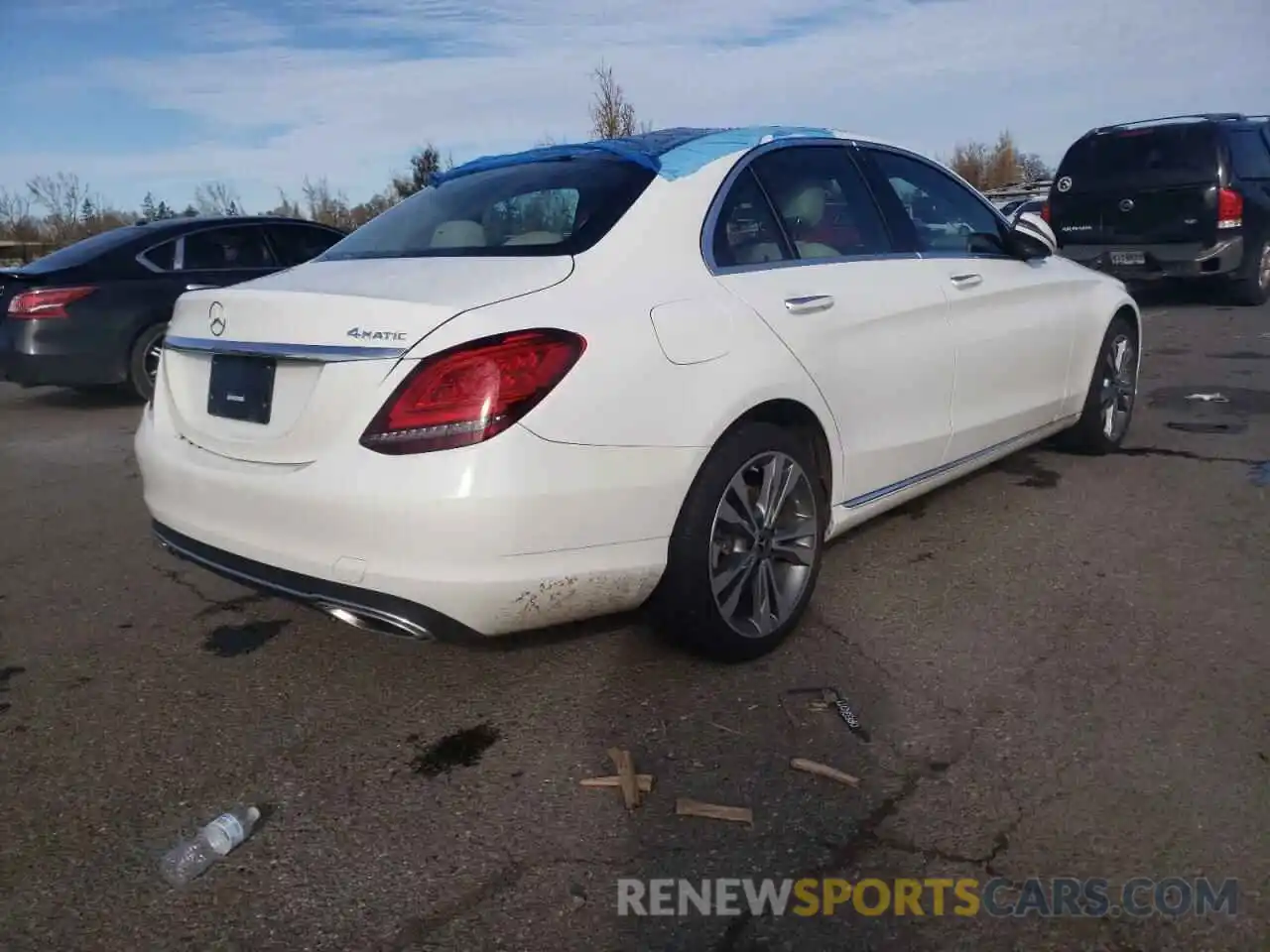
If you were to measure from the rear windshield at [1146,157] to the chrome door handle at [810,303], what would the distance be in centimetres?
937

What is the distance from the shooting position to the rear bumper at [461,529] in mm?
2500

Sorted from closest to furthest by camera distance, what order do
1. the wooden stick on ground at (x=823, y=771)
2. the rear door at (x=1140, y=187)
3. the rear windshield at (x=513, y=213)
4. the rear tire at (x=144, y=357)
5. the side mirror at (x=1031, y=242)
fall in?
1. the wooden stick on ground at (x=823, y=771)
2. the rear windshield at (x=513, y=213)
3. the side mirror at (x=1031, y=242)
4. the rear tire at (x=144, y=357)
5. the rear door at (x=1140, y=187)

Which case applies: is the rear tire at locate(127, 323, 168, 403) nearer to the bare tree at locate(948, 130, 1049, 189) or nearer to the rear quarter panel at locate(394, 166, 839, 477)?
the rear quarter panel at locate(394, 166, 839, 477)

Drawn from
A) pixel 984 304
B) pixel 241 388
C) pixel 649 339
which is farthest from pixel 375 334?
pixel 984 304

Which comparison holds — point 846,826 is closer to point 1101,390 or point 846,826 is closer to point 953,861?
point 953,861

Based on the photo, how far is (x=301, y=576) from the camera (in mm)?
2701

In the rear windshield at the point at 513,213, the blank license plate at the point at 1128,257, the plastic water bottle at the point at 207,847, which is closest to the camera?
the plastic water bottle at the point at 207,847

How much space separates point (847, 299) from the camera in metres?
3.51

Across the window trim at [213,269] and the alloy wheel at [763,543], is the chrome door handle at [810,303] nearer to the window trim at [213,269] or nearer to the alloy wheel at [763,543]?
the alloy wheel at [763,543]

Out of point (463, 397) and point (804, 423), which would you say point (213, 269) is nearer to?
point (804, 423)

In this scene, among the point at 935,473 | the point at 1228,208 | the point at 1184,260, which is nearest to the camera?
the point at 935,473

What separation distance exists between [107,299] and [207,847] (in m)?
6.72

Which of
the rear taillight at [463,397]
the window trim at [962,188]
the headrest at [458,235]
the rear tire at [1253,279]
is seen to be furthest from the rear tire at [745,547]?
the rear tire at [1253,279]

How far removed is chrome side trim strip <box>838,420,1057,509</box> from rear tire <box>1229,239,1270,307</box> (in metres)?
8.24
